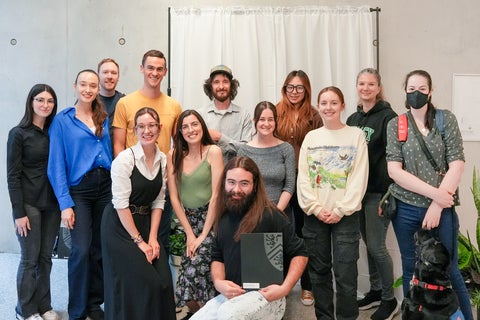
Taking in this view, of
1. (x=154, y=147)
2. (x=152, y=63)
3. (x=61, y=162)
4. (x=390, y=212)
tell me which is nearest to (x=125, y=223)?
(x=154, y=147)

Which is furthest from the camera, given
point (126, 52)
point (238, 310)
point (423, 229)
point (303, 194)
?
point (126, 52)

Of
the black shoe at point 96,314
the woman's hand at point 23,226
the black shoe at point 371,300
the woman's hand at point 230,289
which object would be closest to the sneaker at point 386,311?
the black shoe at point 371,300

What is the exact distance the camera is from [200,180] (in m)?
2.86

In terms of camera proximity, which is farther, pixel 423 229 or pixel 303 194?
pixel 303 194

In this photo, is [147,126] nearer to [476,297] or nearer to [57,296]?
[57,296]

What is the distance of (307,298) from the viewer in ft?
10.7

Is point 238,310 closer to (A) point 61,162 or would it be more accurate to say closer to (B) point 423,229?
(B) point 423,229

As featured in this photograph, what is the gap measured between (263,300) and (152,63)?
179 cm

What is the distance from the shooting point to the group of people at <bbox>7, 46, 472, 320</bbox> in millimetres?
2461

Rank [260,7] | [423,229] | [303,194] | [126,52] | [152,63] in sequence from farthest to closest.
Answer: [126,52], [260,7], [152,63], [303,194], [423,229]

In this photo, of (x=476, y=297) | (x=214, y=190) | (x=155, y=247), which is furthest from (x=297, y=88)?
(x=476, y=297)

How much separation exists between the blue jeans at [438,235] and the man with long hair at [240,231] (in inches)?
26.6

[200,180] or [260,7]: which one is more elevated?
[260,7]

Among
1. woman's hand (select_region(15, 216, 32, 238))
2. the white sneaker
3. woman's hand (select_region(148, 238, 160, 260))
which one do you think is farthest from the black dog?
woman's hand (select_region(15, 216, 32, 238))
